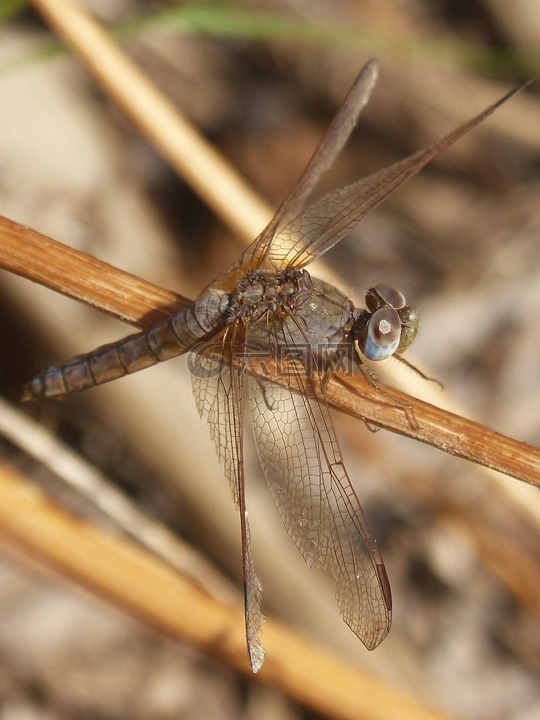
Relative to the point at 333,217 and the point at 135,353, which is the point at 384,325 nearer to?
the point at 333,217

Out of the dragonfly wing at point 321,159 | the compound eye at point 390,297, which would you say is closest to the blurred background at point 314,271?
the dragonfly wing at point 321,159

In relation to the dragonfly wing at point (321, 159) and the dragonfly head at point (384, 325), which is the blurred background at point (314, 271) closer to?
the dragonfly wing at point (321, 159)

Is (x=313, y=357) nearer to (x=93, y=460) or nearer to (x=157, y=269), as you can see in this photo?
(x=93, y=460)

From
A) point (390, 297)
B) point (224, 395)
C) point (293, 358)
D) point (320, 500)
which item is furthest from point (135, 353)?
point (390, 297)

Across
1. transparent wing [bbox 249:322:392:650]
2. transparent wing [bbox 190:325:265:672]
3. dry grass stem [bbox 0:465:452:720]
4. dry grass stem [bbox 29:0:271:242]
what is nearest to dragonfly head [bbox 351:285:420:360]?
transparent wing [bbox 249:322:392:650]

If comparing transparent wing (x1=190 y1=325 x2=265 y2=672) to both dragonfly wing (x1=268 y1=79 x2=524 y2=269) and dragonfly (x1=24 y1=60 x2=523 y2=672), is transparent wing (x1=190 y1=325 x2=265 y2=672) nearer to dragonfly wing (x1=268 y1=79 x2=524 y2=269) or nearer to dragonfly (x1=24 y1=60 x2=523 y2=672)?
dragonfly (x1=24 y1=60 x2=523 y2=672)

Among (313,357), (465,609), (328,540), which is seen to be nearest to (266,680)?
(328,540)
